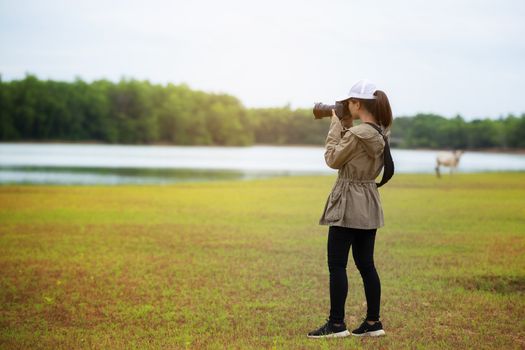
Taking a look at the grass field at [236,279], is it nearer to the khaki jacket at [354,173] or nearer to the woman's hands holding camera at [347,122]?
the khaki jacket at [354,173]

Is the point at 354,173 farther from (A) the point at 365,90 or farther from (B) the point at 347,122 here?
(A) the point at 365,90

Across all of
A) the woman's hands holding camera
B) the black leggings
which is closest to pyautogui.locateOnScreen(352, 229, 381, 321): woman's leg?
the black leggings

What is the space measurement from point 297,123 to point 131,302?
122370mm

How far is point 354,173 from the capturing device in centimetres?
494

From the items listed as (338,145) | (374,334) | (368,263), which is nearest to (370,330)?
(374,334)

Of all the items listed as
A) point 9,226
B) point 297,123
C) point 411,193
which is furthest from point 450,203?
point 297,123

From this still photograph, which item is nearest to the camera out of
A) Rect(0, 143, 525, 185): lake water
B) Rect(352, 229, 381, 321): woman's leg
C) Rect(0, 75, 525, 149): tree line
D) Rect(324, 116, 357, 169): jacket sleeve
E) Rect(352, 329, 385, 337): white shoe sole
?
Rect(324, 116, 357, 169): jacket sleeve

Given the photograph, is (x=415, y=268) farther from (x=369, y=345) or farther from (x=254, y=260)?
(x=369, y=345)

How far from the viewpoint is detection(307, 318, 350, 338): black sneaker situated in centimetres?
512

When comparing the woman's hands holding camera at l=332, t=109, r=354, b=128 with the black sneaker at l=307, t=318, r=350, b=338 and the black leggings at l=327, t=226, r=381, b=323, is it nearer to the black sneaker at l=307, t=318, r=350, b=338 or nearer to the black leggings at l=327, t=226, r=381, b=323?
the black leggings at l=327, t=226, r=381, b=323

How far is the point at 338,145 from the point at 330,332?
153cm

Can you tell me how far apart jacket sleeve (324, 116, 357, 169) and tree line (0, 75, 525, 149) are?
219 feet

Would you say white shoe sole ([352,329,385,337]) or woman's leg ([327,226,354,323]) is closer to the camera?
woman's leg ([327,226,354,323])

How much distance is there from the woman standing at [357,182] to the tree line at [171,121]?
66550mm
